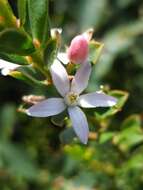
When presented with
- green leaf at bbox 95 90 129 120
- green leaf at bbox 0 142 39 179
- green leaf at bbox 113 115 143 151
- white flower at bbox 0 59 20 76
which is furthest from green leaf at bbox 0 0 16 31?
green leaf at bbox 0 142 39 179

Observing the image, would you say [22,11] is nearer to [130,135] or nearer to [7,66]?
[7,66]

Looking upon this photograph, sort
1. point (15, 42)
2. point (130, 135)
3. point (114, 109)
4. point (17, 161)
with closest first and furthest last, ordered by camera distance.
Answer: point (15, 42), point (114, 109), point (130, 135), point (17, 161)

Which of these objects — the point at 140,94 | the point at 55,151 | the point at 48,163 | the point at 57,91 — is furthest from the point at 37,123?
the point at 57,91

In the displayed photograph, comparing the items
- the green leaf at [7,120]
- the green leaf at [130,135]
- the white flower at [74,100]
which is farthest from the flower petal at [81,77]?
the green leaf at [7,120]

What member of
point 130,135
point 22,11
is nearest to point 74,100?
point 22,11

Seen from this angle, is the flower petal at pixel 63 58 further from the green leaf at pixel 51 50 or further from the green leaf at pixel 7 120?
the green leaf at pixel 7 120
